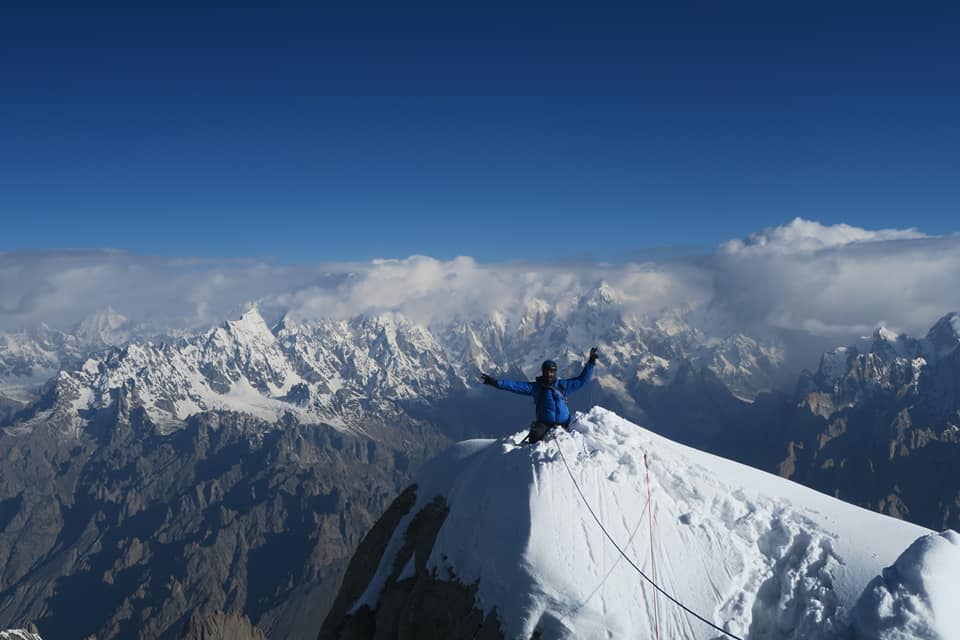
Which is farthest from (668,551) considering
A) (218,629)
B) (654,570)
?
(218,629)

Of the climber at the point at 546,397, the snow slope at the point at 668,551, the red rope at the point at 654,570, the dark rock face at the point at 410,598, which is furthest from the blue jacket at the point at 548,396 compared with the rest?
the dark rock face at the point at 410,598

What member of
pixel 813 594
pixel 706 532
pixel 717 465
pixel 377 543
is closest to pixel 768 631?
pixel 813 594

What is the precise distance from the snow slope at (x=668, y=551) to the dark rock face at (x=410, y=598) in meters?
0.48

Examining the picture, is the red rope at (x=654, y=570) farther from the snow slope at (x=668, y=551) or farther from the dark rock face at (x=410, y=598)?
the dark rock face at (x=410, y=598)

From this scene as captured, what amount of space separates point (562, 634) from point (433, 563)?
504 cm

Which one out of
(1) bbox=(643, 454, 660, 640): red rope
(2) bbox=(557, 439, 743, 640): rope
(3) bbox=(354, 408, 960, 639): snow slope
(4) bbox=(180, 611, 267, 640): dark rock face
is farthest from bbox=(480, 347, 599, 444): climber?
(4) bbox=(180, 611, 267, 640): dark rock face

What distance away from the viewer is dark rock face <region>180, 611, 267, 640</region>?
143 m

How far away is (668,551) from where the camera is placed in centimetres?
1647

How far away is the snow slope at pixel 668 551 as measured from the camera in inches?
556

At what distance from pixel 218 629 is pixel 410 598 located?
15432cm

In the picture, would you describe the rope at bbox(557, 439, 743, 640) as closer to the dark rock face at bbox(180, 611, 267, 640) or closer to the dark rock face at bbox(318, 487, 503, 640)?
the dark rock face at bbox(318, 487, 503, 640)

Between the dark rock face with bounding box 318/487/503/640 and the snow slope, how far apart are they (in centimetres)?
48

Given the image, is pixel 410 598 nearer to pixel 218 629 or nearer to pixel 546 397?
pixel 546 397

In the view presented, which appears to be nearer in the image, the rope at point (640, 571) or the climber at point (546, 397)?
the rope at point (640, 571)
